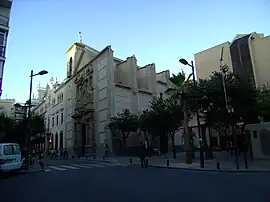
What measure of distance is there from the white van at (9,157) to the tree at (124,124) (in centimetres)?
1665

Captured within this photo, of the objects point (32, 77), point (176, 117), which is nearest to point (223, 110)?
point (176, 117)

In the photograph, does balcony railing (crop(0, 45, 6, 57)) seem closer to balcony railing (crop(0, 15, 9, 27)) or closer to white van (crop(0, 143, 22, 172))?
balcony railing (crop(0, 15, 9, 27))

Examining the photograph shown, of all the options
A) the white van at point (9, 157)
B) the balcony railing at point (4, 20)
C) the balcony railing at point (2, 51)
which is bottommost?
the white van at point (9, 157)

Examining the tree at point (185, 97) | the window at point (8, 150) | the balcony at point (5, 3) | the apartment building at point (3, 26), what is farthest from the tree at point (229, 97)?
the balcony at point (5, 3)

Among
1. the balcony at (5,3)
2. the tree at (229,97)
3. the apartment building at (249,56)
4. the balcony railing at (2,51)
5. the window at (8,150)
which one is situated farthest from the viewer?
the apartment building at (249,56)

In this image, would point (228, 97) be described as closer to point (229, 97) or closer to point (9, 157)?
point (229, 97)

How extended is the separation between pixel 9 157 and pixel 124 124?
700 inches

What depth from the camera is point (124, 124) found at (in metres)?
31.4

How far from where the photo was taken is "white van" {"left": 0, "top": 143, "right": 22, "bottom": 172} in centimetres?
1409

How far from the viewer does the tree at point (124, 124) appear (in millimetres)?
31297

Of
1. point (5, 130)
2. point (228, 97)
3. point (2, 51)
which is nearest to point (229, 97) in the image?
point (228, 97)

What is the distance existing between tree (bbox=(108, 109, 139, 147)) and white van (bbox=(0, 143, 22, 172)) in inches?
655

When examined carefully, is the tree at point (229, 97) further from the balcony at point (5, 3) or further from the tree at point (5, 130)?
the tree at point (5, 130)

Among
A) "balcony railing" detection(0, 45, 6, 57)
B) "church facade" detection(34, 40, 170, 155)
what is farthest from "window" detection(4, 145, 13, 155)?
"church facade" detection(34, 40, 170, 155)
